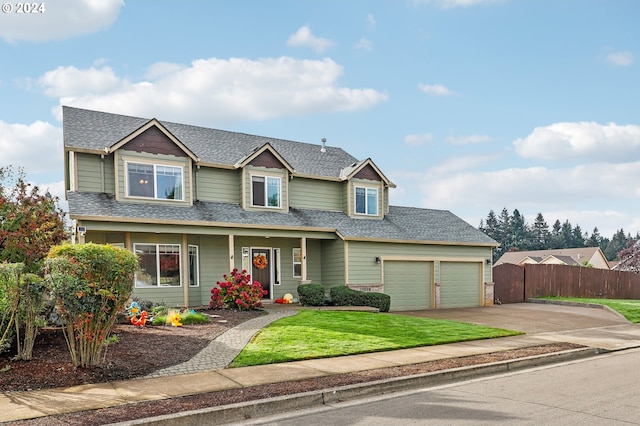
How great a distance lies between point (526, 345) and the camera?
38.2 ft

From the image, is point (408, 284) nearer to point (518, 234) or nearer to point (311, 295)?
point (311, 295)

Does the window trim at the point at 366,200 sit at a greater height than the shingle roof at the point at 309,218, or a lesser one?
greater

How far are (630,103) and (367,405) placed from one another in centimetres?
1789

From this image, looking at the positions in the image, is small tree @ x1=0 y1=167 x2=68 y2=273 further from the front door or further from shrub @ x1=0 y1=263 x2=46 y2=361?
the front door

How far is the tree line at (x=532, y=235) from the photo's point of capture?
325 ft

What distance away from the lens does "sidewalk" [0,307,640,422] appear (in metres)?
6.58

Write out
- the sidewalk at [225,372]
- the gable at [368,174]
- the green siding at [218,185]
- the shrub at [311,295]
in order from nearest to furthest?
the sidewalk at [225,372] → the shrub at [311,295] → the green siding at [218,185] → the gable at [368,174]

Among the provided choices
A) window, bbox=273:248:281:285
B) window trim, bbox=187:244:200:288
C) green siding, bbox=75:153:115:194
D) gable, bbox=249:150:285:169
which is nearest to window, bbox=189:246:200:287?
window trim, bbox=187:244:200:288

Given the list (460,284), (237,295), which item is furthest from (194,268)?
(460,284)

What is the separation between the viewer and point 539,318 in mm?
18016

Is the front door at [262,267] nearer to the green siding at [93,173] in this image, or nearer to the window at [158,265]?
the window at [158,265]

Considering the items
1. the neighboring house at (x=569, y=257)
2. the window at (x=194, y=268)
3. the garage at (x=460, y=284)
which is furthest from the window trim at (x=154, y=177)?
the neighboring house at (x=569, y=257)

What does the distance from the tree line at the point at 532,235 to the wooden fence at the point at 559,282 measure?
6285cm

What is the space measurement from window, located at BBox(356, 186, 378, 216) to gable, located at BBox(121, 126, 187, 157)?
8.38 metres
